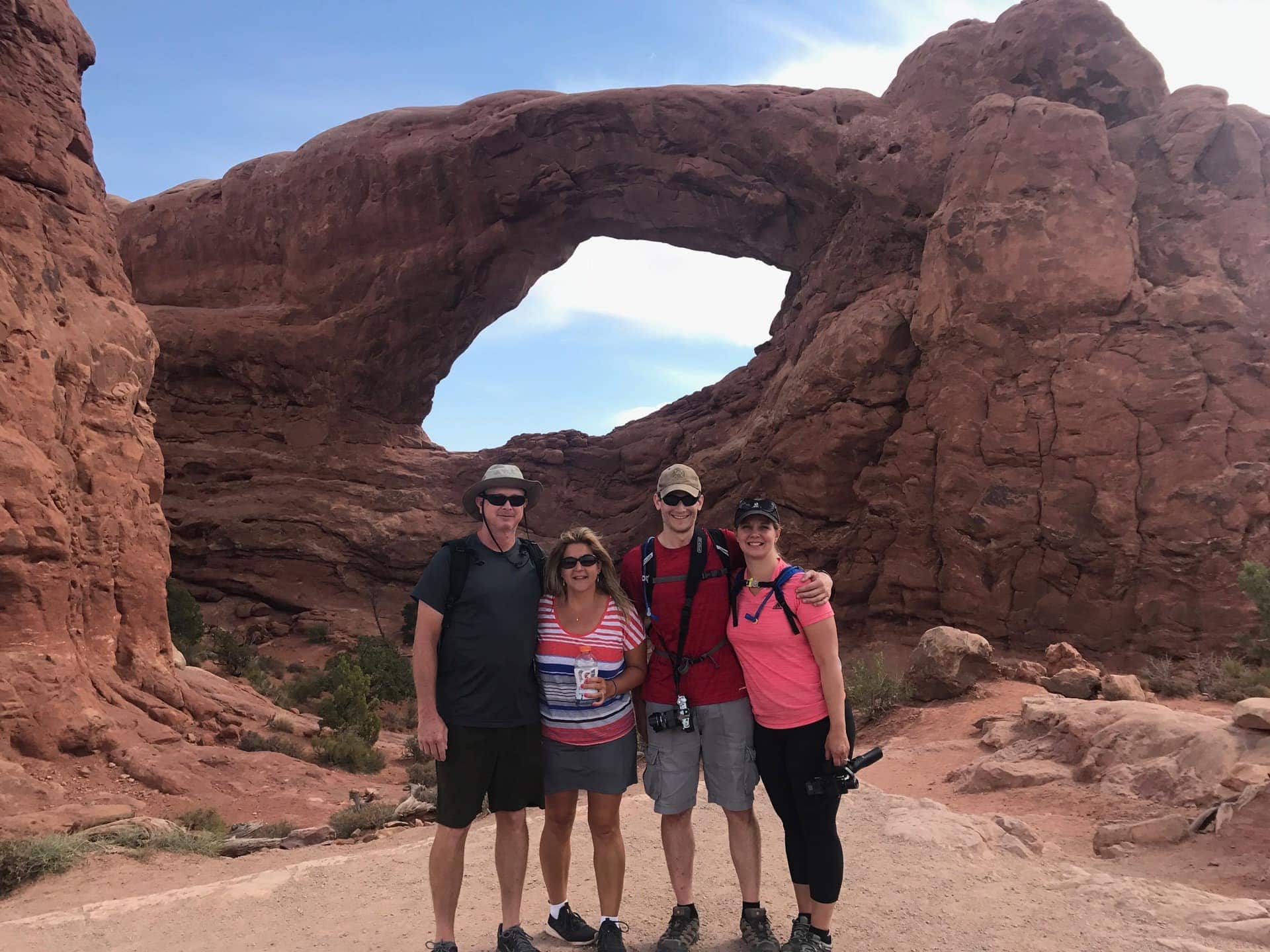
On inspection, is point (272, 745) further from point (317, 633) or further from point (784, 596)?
point (317, 633)

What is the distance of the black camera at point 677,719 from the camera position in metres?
3.66

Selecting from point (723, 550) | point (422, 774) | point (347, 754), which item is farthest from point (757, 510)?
point (347, 754)

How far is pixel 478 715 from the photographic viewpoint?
3531 millimetres

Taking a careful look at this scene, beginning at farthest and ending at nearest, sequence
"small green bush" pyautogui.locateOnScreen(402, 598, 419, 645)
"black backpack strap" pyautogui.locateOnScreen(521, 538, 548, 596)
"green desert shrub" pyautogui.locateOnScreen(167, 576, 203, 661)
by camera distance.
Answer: "small green bush" pyautogui.locateOnScreen(402, 598, 419, 645) → "green desert shrub" pyautogui.locateOnScreen(167, 576, 203, 661) → "black backpack strap" pyautogui.locateOnScreen(521, 538, 548, 596)

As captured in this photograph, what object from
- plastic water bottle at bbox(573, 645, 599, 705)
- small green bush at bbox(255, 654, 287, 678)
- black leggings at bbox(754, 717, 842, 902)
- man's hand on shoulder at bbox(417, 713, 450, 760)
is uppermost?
plastic water bottle at bbox(573, 645, 599, 705)

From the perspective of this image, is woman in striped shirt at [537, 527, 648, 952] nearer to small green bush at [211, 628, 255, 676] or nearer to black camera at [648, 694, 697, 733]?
black camera at [648, 694, 697, 733]

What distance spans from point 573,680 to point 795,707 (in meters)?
0.96

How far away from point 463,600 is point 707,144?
61.8ft

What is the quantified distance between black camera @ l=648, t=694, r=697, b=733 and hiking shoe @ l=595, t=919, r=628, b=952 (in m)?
0.84

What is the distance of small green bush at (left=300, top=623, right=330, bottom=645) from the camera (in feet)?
67.6

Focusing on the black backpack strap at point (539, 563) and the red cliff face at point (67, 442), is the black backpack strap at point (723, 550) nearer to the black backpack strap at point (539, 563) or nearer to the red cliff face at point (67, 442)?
the black backpack strap at point (539, 563)

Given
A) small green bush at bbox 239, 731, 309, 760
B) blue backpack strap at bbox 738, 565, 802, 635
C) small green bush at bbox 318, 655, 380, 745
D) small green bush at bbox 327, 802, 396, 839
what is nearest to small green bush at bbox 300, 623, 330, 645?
small green bush at bbox 318, 655, 380, 745

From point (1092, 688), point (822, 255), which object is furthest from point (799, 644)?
point (822, 255)

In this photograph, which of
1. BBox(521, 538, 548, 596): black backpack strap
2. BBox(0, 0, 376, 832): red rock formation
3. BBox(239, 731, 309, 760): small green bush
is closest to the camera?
BBox(521, 538, 548, 596): black backpack strap
